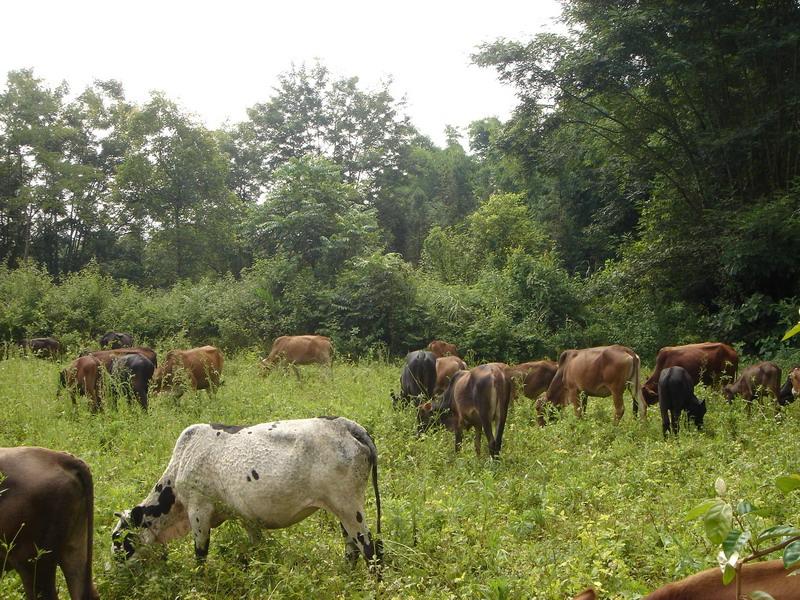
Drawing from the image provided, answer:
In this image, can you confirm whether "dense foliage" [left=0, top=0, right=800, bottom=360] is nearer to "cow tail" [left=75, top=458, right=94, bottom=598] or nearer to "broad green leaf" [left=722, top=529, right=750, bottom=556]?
"cow tail" [left=75, top=458, right=94, bottom=598]

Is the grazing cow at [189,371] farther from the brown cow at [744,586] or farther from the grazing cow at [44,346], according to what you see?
the brown cow at [744,586]

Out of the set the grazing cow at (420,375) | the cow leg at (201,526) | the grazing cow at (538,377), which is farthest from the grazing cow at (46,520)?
the grazing cow at (538,377)

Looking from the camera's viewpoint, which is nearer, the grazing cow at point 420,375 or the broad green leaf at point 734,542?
the broad green leaf at point 734,542

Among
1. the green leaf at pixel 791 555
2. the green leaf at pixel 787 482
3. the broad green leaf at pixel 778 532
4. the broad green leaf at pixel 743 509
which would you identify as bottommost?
the green leaf at pixel 791 555

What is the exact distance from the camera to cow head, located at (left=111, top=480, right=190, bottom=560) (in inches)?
203

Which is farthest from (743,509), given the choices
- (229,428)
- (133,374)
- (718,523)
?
(133,374)

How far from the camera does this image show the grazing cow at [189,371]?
36.2 ft

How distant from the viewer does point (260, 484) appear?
500 cm

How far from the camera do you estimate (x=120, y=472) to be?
7.24 meters

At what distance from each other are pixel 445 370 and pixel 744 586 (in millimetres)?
9429

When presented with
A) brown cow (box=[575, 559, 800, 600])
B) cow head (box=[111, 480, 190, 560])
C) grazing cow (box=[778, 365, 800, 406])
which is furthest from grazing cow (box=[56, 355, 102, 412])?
grazing cow (box=[778, 365, 800, 406])

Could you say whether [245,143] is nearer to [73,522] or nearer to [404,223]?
[404,223]

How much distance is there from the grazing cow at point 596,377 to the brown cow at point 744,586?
793 cm

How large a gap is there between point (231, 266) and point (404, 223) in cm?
1250
